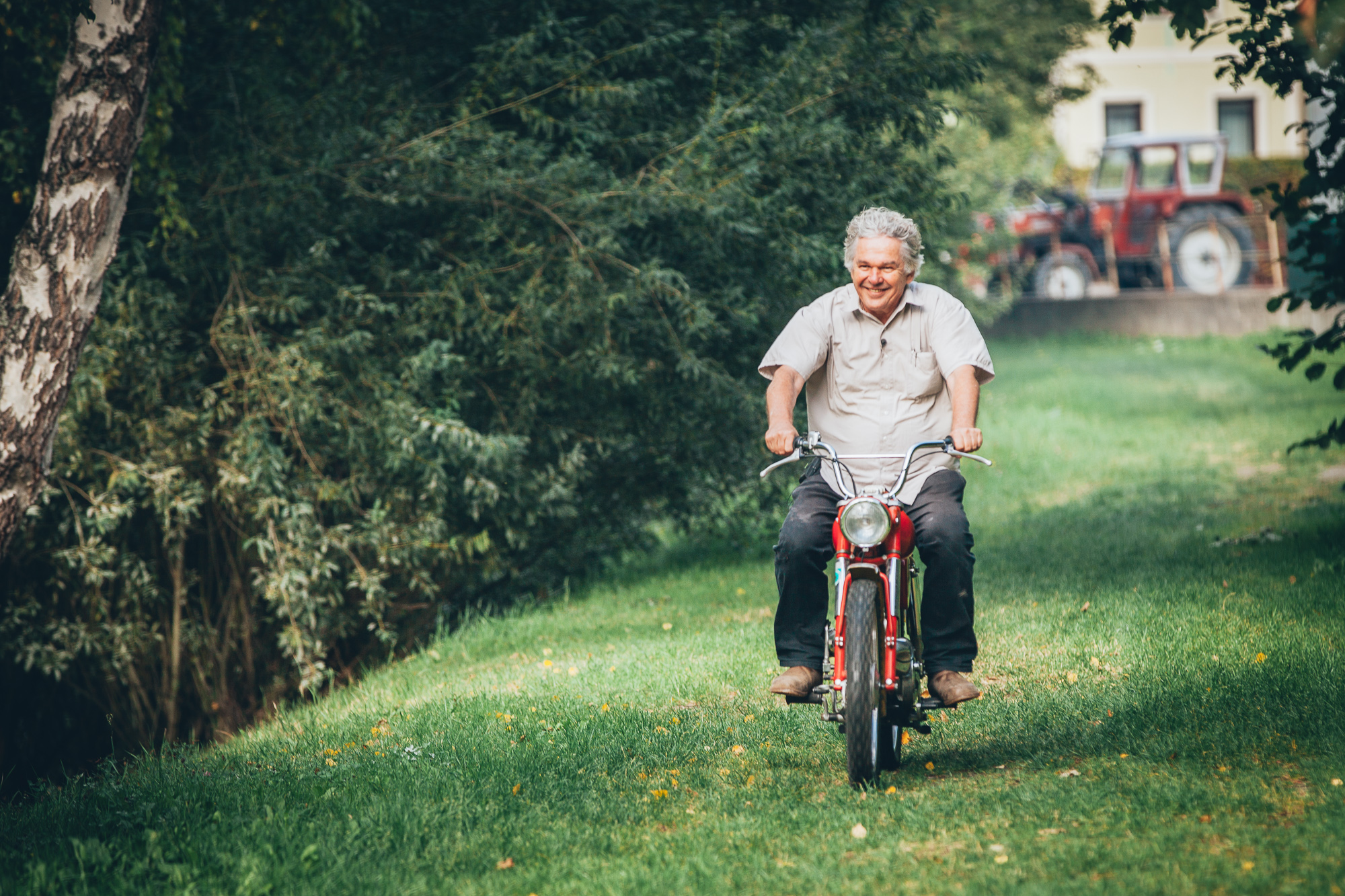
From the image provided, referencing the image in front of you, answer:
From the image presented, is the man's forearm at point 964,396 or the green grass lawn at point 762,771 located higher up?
the man's forearm at point 964,396

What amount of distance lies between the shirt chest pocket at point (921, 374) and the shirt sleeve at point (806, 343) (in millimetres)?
308

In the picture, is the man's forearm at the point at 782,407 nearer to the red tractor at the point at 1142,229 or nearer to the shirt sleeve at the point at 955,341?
the shirt sleeve at the point at 955,341

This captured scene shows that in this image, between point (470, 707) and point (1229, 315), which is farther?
point (1229, 315)

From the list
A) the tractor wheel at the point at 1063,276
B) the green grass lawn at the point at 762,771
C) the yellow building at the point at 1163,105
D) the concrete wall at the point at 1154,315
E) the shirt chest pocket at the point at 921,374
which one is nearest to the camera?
the green grass lawn at the point at 762,771

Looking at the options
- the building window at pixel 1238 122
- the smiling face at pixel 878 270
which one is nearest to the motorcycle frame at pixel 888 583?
the smiling face at pixel 878 270

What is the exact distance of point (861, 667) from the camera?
180 inches

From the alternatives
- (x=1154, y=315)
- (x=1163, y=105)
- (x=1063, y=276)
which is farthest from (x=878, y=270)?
(x=1163, y=105)

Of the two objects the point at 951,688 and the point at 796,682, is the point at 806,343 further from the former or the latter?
the point at 951,688

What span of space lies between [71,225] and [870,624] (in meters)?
4.42

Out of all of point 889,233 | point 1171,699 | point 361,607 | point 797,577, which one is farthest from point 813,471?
point 361,607

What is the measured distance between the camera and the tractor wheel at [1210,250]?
23938mm

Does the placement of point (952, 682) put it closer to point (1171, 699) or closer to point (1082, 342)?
point (1171, 699)

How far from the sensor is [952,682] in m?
4.88

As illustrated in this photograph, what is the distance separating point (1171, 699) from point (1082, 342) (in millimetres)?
18348
